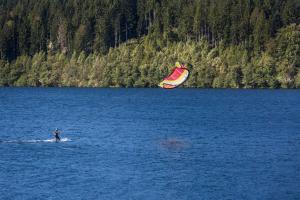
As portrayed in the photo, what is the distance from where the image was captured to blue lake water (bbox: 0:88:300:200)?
66.8 meters

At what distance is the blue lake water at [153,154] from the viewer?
6675 cm

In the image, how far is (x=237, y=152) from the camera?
8969 cm

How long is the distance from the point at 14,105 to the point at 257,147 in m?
102

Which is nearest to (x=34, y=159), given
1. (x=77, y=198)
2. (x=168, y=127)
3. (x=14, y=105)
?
(x=77, y=198)

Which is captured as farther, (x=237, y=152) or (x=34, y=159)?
(x=237, y=152)

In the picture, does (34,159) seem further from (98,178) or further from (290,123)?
(290,123)

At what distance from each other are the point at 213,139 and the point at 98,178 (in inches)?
1380

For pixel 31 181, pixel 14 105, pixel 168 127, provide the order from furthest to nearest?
1. pixel 14 105
2. pixel 168 127
3. pixel 31 181

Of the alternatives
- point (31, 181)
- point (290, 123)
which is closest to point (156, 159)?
point (31, 181)

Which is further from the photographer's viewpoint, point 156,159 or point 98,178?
point 156,159

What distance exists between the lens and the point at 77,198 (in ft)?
207

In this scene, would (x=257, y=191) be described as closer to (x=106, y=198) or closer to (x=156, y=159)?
(x=106, y=198)

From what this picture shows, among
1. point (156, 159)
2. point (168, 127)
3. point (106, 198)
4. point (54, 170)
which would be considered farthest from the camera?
point (168, 127)

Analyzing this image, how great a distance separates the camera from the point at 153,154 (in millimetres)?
87875
